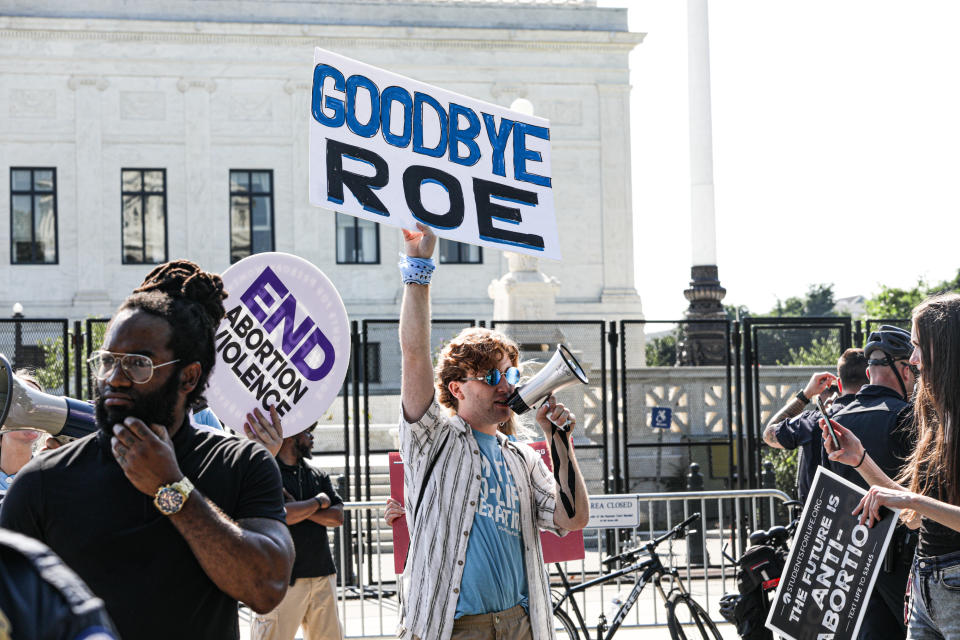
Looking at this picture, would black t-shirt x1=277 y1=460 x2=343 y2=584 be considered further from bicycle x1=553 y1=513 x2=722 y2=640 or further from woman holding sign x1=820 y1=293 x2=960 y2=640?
woman holding sign x1=820 y1=293 x2=960 y2=640

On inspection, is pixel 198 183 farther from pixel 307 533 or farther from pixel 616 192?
pixel 307 533

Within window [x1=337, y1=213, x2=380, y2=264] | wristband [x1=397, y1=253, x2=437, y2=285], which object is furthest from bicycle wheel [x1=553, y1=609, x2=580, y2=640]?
window [x1=337, y1=213, x2=380, y2=264]

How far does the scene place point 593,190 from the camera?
115 feet

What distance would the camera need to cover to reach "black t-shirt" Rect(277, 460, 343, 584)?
5.86 m

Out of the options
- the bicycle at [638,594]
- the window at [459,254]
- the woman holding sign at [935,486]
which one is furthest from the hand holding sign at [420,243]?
the window at [459,254]

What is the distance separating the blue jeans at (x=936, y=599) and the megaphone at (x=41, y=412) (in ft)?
9.73

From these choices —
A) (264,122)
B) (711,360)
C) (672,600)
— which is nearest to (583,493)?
(672,600)

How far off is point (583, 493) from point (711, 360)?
1929cm

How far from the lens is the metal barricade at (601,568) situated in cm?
887

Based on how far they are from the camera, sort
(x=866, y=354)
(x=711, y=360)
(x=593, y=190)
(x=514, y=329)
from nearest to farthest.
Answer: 1. (x=866, y=354)
2. (x=514, y=329)
3. (x=711, y=360)
4. (x=593, y=190)

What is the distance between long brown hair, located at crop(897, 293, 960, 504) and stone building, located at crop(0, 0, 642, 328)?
28.7 metres

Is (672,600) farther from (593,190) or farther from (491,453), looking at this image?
(593,190)

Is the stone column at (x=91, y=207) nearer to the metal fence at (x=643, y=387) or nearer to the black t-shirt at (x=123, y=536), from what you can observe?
the metal fence at (x=643, y=387)

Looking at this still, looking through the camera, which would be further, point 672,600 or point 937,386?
point 672,600
